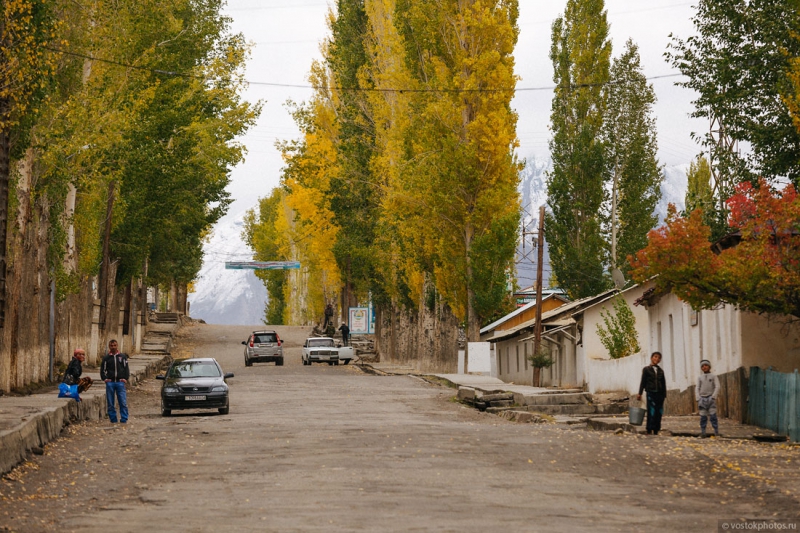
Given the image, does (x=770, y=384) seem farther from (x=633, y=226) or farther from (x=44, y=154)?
(x=633, y=226)

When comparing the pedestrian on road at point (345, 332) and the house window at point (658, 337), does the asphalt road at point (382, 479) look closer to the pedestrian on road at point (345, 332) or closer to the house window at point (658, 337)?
the house window at point (658, 337)

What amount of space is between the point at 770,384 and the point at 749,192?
3.96 m

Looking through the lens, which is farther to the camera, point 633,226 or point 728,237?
point 633,226

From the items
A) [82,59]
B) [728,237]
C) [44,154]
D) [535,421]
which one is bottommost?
[535,421]

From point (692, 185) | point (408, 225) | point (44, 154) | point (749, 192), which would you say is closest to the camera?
point (749, 192)

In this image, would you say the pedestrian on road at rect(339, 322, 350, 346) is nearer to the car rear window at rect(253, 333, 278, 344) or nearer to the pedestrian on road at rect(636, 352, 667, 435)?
the car rear window at rect(253, 333, 278, 344)

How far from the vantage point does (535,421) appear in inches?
1084

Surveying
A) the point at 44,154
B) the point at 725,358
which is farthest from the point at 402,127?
the point at 725,358

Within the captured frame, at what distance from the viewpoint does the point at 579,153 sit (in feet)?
180

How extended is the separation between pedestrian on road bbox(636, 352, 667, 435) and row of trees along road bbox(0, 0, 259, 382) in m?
13.1

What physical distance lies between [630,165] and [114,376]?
39.2 m

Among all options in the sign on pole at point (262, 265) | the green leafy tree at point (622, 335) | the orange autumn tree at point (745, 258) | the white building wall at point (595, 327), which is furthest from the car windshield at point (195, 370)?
the sign on pole at point (262, 265)

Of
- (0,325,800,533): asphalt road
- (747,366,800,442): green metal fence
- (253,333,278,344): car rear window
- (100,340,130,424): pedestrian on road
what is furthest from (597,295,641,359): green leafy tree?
(253,333,278,344): car rear window

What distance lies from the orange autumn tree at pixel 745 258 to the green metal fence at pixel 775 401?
139 cm
